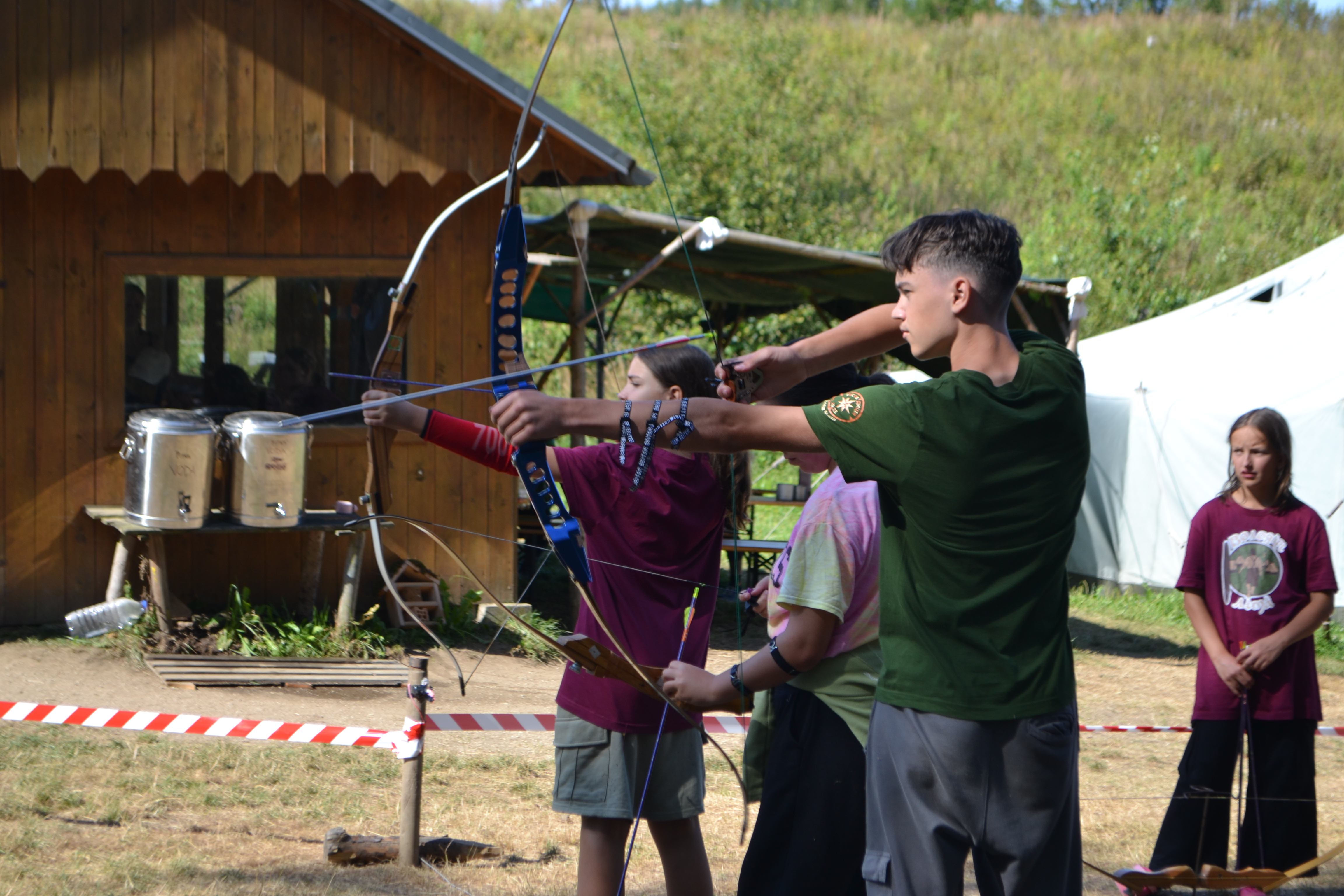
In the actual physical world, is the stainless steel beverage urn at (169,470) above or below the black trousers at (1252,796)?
above

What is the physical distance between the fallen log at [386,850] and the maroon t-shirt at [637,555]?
142 cm

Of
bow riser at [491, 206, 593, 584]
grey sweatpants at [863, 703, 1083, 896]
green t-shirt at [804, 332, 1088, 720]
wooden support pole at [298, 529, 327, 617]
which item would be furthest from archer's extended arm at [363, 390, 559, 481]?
wooden support pole at [298, 529, 327, 617]

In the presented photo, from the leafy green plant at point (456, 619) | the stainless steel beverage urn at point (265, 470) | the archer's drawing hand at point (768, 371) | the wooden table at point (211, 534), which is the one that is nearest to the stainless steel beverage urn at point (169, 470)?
the wooden table at point (211, 534)

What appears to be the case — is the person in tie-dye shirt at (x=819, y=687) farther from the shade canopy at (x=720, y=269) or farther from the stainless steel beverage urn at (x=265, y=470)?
the shade canopy at (x=720, y=269)

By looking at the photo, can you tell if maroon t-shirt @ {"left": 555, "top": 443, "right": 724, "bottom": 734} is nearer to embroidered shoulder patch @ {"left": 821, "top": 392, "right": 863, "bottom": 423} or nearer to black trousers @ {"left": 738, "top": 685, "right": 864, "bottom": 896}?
black trousers @ {"left": 738, "top": 685, "right": 864, "bottom": 896}

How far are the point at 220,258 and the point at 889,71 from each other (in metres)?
32.9

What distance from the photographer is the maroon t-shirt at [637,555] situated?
8.77 feet

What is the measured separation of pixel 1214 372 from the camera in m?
10.6

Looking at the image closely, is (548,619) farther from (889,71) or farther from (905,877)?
(889,71)

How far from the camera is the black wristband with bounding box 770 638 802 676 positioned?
2.37m

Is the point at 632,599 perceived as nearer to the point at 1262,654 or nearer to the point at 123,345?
the point at 1262,654

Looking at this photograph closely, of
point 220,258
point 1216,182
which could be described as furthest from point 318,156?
point 1216,182

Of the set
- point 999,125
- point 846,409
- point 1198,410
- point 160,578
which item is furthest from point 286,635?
point 999,125

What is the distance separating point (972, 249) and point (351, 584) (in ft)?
18.2
